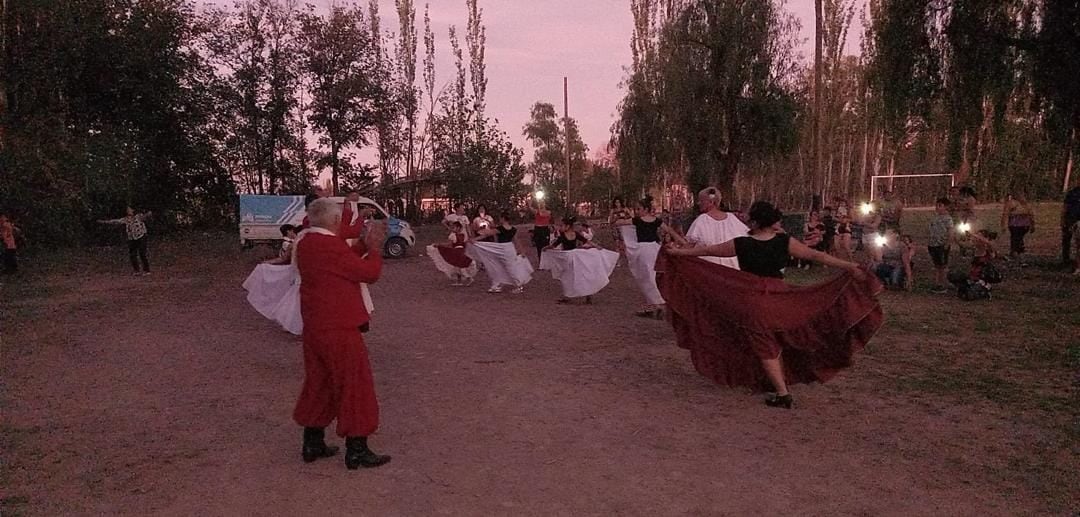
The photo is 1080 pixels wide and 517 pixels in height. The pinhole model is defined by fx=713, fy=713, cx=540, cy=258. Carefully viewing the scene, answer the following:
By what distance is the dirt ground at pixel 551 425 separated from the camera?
4348mm

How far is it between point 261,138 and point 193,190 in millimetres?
5142

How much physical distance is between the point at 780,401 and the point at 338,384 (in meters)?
3.74

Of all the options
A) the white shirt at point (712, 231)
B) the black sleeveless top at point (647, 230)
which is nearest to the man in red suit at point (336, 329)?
the white shirt at point (712, 231)

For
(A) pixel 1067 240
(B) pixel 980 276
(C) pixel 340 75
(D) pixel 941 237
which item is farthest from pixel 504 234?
(C) pixel 340 75

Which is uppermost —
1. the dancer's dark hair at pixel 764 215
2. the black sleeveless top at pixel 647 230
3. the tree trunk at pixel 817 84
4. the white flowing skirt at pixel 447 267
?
the tree trunk at pixel 817 84

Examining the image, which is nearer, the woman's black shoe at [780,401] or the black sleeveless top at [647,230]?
the woman's black shoe at [780,401]

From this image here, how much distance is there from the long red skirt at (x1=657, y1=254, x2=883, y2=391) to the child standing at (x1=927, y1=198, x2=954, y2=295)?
7671 mm

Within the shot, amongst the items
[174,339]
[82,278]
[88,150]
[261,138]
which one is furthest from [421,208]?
[174,339]

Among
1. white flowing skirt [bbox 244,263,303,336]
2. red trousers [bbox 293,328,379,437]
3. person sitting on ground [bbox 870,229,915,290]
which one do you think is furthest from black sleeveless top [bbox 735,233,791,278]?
person sitting on ground [bbox 870,229,915,290]

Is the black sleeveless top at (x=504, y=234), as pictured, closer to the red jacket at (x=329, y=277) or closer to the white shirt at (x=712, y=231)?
the white shirt at (x=712, y=231)

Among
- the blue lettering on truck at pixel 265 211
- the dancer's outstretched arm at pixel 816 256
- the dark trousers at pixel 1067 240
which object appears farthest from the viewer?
the blue lettering on truck at pixel 265 211

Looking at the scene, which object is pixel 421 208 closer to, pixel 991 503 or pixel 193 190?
pixel 193 190

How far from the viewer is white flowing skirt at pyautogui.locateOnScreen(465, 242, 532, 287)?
14.1m

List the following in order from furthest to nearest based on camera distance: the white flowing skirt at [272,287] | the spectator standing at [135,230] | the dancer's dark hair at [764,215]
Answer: the spectator standing at [135,230] < the white flowing skirt at [272,287] < the dancer's dark hair at [764,215]
